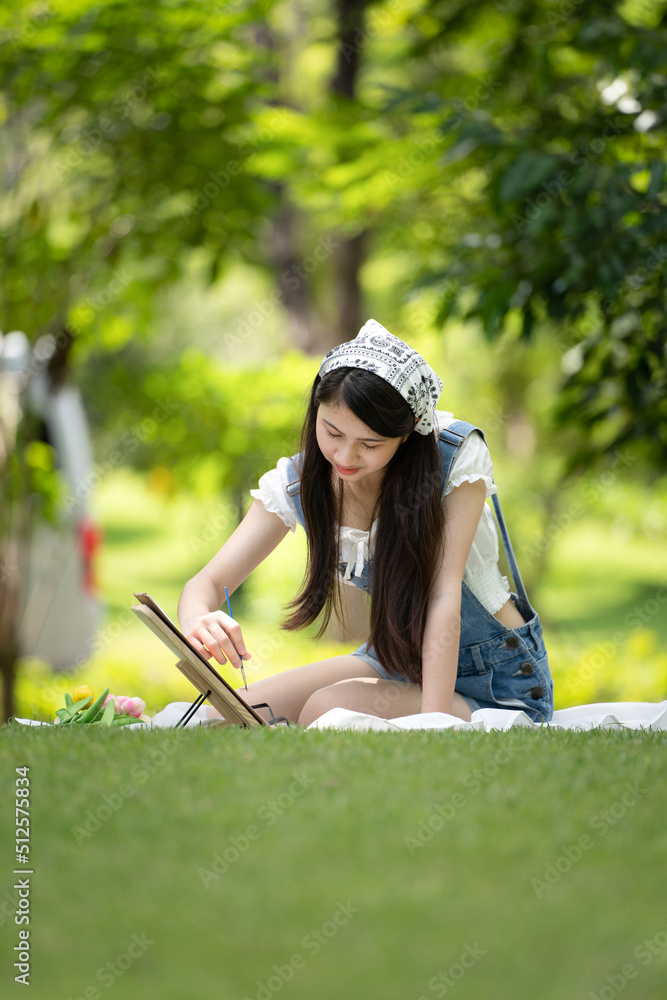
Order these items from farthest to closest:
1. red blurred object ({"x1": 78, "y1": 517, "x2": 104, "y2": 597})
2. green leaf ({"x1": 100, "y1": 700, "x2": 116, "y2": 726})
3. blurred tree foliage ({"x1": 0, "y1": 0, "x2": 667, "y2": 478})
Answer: red blurred object ({"x1": 78, "y1": 517, "x2": 104, "y2": 597})
blurred tree foliage ({"x1": 0, "y1": 0, "x2": 667, "y2": 478})
green leaf ({"x1": 100, "y1": 700, "x2": 116, "y2": 726})

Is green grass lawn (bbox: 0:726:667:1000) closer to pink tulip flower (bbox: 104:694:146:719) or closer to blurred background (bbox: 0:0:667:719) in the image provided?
pink tulip flower (bbox: 104:694:146:719)

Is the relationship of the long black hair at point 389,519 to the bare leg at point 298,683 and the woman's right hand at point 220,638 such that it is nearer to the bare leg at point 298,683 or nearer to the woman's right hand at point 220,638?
the bare leg at point 298,683

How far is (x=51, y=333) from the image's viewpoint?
552 centimetres

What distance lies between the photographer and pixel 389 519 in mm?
2787

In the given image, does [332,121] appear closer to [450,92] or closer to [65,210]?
[450,92]

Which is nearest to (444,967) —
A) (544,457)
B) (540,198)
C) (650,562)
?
(540,198)

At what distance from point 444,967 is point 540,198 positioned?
3272mm

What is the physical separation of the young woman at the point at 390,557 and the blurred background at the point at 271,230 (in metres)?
→ 0.33

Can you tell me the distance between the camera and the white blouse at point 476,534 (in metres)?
2.86

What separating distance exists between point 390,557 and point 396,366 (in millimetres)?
536

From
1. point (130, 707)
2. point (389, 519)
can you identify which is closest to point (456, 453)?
point (389, 519)

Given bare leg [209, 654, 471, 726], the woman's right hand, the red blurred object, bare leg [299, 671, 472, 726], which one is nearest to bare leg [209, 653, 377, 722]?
bare leg [209, 654, 471, 726]

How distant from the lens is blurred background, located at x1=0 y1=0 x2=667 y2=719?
13.3 ft

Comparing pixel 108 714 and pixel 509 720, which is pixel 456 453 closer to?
pixel 509 720
